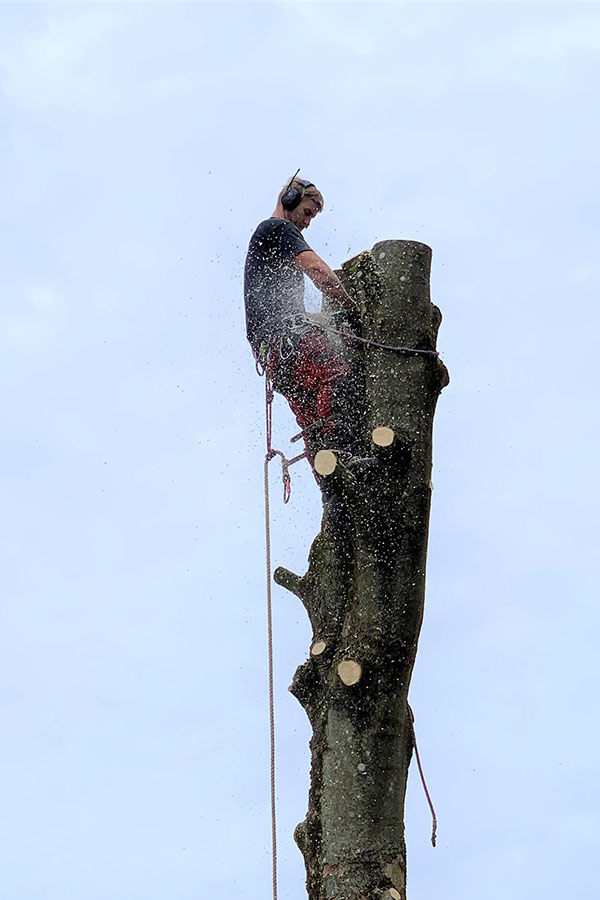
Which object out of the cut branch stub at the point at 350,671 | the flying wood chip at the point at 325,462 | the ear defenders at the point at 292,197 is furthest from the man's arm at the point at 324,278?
the cut branch stub at the point at 350,671

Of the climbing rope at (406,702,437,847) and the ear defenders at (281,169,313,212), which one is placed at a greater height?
the ear defenders at (281,169,313,212)

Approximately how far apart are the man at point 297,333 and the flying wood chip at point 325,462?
296mm

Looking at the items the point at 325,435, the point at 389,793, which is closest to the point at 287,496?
the point at 325,435

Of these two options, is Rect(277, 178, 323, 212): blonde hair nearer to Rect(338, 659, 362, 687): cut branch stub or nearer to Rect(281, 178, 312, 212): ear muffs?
Rect(281, 178, 312, 212): ear muffs

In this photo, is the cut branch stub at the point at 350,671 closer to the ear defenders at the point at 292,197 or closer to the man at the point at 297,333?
the man at the point at 297,333

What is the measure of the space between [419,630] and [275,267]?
1733mm

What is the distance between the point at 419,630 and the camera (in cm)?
580

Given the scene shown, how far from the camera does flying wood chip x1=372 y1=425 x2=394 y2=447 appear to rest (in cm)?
578

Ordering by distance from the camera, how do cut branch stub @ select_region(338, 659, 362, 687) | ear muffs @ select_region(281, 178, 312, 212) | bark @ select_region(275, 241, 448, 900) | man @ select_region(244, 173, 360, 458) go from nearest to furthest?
bark @ select_region(275, 241, 448, 900)
cut branch stub @ select_region(338, 659, 362, 687)
man @ select_region(244, 173, 360, 458)
ear muffs @ select_region(281, 178, 312, 212)

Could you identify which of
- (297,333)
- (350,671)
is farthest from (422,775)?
(297,333)

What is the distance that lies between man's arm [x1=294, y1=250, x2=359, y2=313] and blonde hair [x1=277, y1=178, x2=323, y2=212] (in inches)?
17.7

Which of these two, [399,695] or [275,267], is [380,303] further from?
[399,695]

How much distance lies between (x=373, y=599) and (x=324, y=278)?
1421 mm

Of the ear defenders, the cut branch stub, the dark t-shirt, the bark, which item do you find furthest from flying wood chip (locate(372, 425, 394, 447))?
the ear defenders
